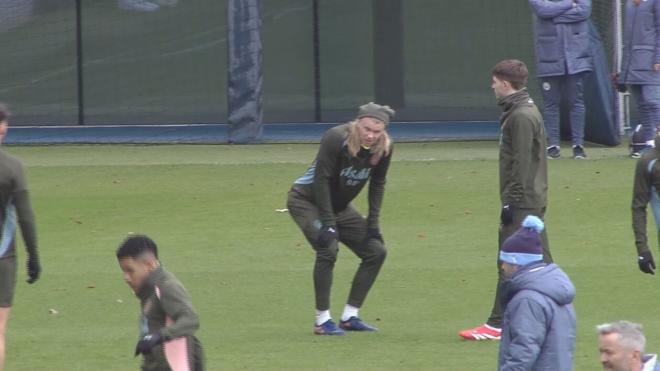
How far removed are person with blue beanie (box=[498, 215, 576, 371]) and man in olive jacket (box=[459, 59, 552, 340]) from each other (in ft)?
8.06

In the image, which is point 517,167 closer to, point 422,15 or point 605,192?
point 605,192

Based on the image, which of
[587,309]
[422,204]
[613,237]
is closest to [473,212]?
[422,204]

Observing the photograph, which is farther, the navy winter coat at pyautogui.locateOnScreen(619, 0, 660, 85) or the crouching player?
the navy winter coat at pyautogui.locateOnScreen(619, 0, 660, 85)

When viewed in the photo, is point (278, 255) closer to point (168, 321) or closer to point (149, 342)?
point (168, 321)

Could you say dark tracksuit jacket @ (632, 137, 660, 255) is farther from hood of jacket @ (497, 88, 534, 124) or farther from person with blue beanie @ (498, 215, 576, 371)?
person with blue beanie @ (498, 215, 576, 371)

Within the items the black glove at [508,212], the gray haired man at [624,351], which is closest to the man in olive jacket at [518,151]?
the black glove at [508,212]

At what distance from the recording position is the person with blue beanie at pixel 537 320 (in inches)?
283

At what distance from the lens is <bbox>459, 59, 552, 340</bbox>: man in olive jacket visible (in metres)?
9.98

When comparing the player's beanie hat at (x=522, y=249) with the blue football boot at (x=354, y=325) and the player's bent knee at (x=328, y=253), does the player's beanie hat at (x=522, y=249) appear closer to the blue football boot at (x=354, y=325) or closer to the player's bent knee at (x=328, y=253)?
the player's bent knee at (x=328, y=253)

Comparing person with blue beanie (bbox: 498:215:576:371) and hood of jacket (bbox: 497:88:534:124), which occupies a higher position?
hood of jacket (bbox: 497:88:534:124)

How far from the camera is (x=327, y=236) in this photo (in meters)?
10.6

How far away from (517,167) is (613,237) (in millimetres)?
4361

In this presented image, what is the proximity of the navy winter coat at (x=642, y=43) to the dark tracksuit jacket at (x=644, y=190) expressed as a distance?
25.6 ft

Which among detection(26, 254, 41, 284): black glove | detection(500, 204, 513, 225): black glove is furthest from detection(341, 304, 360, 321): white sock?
detection(26, 254, 41, 284): black glove
